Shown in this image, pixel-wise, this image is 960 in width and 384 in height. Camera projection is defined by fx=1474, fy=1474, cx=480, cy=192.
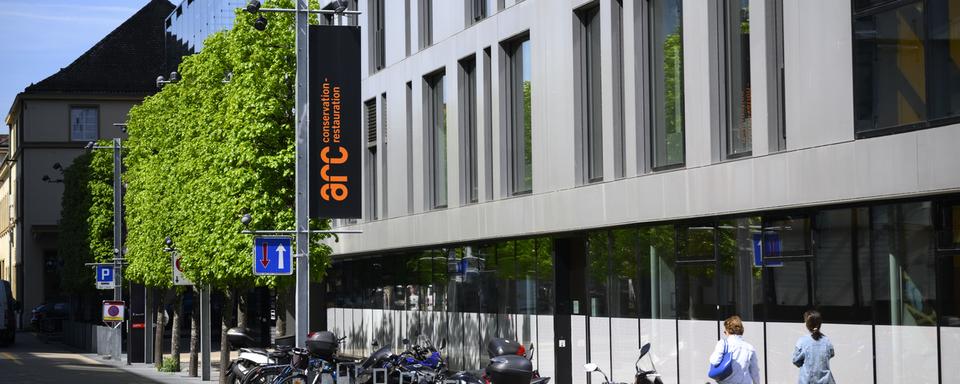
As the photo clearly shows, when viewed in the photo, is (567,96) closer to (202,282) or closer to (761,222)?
(761,222)

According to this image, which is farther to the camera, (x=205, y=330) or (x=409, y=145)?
(x=409, y=145)

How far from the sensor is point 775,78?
766 inches

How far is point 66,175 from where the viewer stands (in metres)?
67.2

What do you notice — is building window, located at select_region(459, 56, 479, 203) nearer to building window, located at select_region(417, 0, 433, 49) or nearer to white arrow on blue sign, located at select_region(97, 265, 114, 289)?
building window, located at select_region(417, 0, 433, 49)

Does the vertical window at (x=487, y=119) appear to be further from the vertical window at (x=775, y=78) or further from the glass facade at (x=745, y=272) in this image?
the vertical window at (x=775, y=78)

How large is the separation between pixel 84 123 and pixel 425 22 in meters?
64.0

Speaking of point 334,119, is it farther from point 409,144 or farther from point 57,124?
point 57,124

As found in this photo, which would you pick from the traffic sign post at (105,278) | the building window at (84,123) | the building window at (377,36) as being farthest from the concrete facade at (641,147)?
the building window at (84,123)

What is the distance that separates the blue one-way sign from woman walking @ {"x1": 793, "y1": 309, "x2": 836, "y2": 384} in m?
8.45

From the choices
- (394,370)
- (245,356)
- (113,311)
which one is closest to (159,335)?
(113,311)

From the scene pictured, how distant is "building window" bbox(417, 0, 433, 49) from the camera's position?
3394 cm

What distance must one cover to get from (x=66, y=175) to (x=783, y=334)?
52.7 m

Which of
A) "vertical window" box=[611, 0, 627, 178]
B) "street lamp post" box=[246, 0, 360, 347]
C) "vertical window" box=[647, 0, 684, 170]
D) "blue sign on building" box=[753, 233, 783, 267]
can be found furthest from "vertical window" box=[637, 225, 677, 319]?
"street lamp post" box=[246, 0, 360, 347]

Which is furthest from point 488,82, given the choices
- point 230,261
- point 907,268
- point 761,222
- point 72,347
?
point 72,347
